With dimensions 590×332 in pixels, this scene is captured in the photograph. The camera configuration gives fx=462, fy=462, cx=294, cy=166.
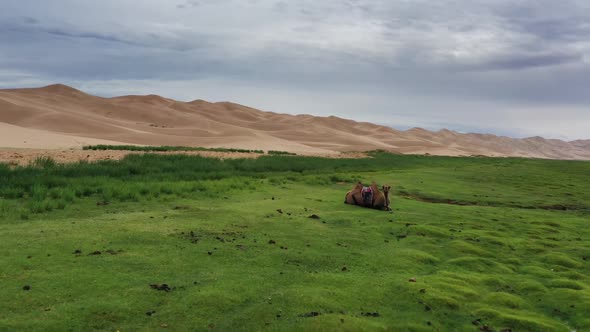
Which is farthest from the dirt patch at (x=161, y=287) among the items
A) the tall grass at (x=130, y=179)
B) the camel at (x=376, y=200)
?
the camel at (x=376, y=200)

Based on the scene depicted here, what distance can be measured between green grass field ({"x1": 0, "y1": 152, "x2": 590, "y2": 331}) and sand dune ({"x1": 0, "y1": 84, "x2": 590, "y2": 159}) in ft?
116

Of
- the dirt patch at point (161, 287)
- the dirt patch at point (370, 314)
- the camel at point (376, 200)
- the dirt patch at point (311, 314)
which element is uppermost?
the camel at point (376, 200)

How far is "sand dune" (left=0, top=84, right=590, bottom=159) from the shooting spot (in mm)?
71631

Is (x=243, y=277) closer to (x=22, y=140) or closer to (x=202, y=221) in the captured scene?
(x=202, y=221)

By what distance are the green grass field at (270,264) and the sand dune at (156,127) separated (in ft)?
116

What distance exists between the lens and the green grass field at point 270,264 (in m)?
5.90

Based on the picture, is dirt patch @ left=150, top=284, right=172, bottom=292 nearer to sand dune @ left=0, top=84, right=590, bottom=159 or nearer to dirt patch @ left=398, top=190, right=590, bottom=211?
dirt patch @ left=398, top=190, right=590, bottom=211

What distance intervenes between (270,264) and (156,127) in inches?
3883

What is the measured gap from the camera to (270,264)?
8023mm

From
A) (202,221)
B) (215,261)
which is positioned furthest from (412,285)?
(202,221)

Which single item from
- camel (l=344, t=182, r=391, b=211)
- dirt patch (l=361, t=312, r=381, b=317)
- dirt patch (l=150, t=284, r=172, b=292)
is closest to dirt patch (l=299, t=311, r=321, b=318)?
dirt patch (l=361, t=312, r=381, b=317)

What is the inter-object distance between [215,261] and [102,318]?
2.63 meters

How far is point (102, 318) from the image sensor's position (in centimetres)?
556

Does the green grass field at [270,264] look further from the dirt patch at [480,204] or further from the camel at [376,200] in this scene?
the dirt patch at [480,204]
